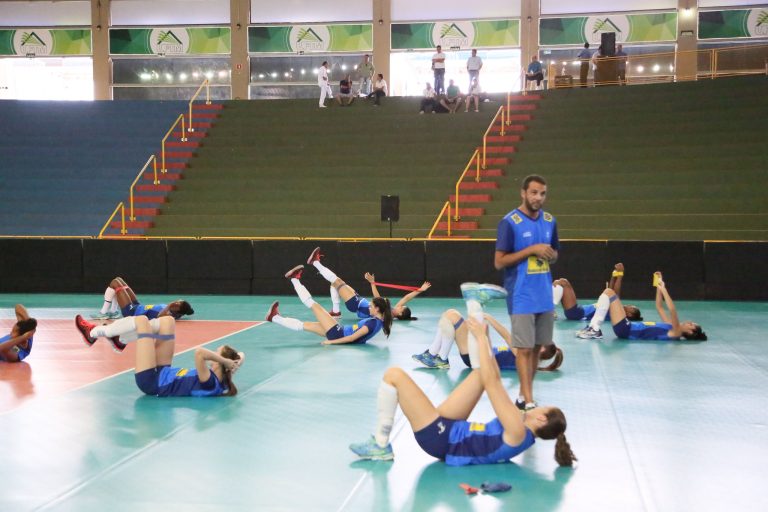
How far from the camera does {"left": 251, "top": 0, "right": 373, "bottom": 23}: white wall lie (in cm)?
3369

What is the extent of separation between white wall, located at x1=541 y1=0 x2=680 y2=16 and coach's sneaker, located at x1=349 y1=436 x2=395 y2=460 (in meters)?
29.1

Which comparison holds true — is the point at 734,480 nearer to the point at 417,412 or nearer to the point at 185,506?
the point at 417,412

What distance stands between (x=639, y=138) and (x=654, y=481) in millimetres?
20573

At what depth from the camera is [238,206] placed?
24141 millimetres

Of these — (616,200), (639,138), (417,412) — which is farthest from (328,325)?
(639,138)

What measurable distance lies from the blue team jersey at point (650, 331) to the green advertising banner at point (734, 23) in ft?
76.2

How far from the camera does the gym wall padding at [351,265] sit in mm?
18078

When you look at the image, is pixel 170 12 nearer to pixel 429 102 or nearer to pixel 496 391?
pixel 429 102

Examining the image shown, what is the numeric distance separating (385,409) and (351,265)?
43.7ft

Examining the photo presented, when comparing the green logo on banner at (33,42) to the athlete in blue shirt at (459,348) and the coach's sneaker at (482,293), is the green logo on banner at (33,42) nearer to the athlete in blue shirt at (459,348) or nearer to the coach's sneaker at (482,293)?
the athlete in blue shirt at (459,348)

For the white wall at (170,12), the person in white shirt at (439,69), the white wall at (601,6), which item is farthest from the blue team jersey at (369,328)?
the white wall at (170,12)

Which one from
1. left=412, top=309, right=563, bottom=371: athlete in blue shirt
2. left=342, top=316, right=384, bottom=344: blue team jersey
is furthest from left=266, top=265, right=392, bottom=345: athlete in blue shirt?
left=412, top=309, right=563, bottom=371: athlete in blue shirt

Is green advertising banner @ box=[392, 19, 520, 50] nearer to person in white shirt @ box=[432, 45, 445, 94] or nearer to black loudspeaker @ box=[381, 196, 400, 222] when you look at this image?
person in white shirt @ box=[432, 45, 445, 94]

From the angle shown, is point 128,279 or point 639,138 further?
point 639,138
